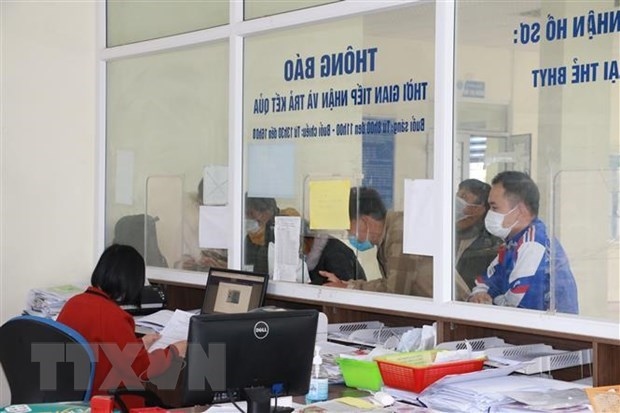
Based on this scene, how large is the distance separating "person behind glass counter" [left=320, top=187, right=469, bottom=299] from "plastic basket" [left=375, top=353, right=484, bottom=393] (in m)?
0.43

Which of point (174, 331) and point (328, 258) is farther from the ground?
point (328, 258)

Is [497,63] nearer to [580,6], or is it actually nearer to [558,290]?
[580,6]

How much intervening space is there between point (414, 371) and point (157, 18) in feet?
8.56

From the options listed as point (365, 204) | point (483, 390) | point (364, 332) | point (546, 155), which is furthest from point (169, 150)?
point (483, 390)

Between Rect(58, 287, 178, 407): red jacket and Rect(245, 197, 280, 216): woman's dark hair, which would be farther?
Rect(245, 197, 280, 216): woman's dark hair

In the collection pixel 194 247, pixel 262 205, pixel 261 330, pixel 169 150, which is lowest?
pixel 261 330

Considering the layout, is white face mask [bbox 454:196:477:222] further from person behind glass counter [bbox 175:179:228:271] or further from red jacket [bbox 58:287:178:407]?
person behind glass counter [bbox 175:179:228:271]

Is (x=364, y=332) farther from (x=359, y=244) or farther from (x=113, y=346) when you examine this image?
(x=113, y=346)

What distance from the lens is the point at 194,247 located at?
4465 millimetres

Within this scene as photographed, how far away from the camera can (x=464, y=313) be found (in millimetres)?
3168

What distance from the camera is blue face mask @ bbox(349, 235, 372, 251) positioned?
367 cm

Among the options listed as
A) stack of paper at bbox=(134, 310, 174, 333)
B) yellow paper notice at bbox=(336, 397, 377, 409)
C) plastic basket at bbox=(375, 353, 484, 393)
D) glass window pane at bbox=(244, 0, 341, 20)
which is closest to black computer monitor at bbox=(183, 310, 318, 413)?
yellow paper notice at bbox=(336, 397, 377, 409)

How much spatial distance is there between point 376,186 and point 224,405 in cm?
127

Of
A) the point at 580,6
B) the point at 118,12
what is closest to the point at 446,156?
the point at 580,6
